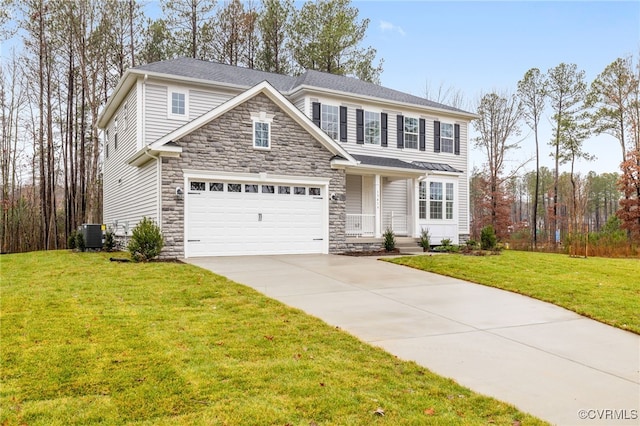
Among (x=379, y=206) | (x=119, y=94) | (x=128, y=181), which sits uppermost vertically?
(x=119, y=94)

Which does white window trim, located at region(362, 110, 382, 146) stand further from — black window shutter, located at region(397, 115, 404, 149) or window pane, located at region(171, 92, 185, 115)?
window pane, located at region(171, 92, 185, 115)

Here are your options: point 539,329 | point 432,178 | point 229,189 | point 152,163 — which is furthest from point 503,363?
point 432,178

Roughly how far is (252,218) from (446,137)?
11457 mm

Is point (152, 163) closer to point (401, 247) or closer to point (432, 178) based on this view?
point (401, 247)

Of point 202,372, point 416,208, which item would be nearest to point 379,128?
point 416,208

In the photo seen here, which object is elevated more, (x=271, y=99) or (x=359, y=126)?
(x=359, y=126)

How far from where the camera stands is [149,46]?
84.4 ft

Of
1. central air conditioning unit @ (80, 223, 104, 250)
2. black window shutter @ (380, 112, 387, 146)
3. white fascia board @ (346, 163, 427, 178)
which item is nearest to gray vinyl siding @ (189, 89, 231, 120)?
central air conditioning unit @ (80, 223, 104, 250)

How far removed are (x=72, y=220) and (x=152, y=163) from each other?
1211 cm

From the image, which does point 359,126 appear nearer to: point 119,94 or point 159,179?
point 159,179

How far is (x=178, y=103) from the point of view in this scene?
638 inches

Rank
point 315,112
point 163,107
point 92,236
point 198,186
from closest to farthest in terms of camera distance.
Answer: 1. point 198,186
2. point 163,107
3. point 92,236
4. point 315,112

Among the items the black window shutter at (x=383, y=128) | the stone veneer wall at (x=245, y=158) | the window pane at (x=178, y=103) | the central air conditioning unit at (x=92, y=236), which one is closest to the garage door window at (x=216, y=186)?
the stone veneer wall at (x=245, y=158)

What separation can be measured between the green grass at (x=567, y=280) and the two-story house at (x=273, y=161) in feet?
12.6
